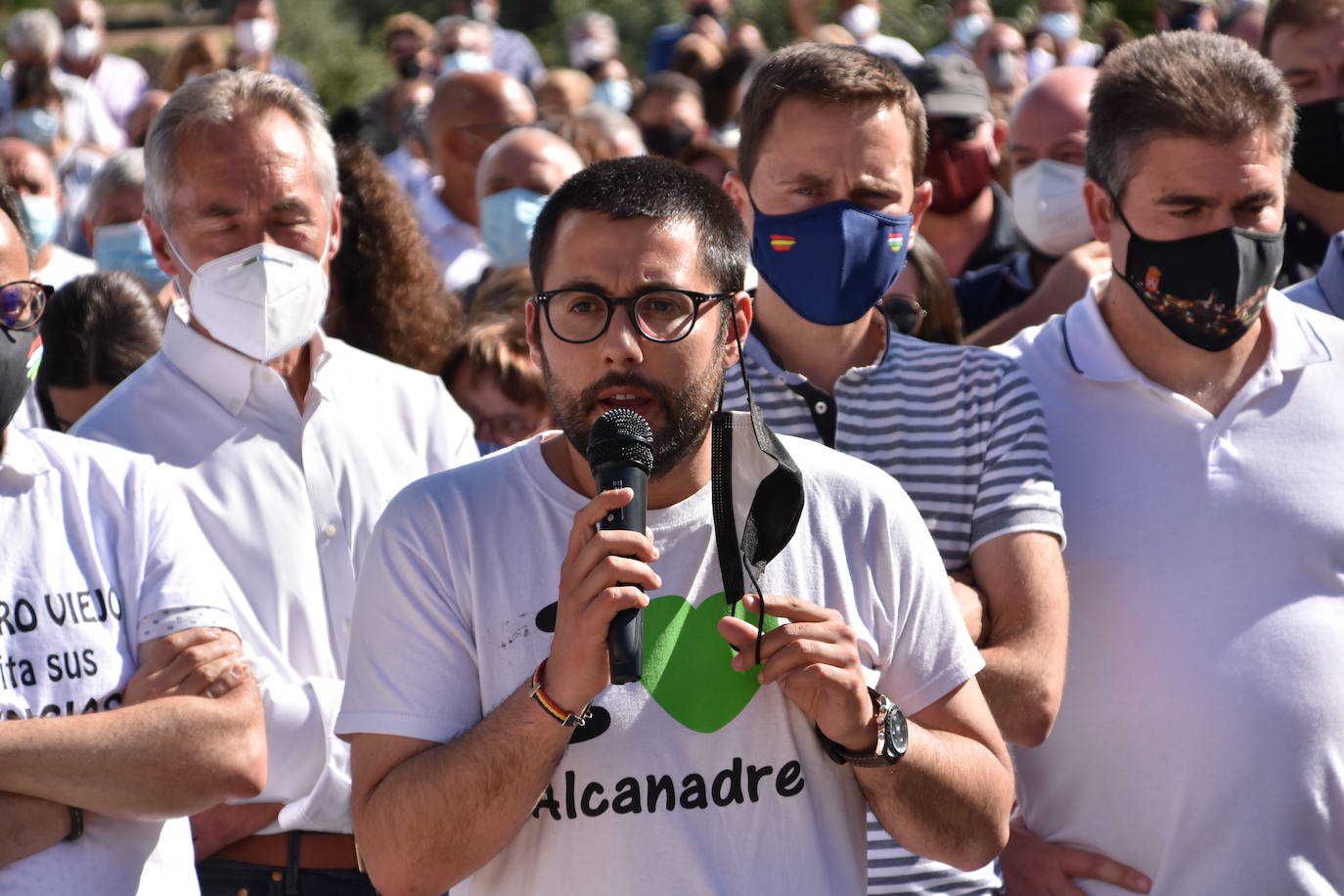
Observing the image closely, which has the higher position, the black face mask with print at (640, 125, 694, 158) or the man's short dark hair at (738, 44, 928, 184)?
the man's short dark hair at (738, 44, 928, 184)

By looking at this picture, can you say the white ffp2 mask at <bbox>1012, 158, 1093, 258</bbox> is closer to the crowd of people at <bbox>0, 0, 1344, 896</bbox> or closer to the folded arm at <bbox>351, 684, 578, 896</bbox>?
the crowd of people at <bbox>0, 0, 1344, 896</bbox>

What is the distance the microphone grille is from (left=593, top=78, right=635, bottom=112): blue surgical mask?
459 inches

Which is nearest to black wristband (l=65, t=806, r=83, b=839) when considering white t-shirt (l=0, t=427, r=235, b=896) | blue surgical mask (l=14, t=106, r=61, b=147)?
white t-shirt (l=0, t=427, r=235, b=896)

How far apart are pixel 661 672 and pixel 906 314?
2484mm

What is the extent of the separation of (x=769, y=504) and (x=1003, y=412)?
1.09 meters

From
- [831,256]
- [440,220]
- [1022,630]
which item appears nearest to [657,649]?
[1022,630]

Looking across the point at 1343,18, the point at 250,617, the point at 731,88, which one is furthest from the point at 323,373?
the point at 731,88

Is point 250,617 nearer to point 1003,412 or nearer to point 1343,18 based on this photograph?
point 1003,412

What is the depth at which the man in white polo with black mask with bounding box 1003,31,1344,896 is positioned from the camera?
11.5ft

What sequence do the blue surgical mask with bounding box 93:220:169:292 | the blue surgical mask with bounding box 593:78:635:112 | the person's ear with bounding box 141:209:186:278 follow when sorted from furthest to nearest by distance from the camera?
the blue surgical mask with bounding box 593:78:635:112 → the blue surgical mask with bounding box 93:220:169:292 → the person's ear with bounding box 141:209:186:278

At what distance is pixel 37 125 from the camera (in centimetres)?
1157

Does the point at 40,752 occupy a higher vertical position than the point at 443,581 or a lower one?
lower

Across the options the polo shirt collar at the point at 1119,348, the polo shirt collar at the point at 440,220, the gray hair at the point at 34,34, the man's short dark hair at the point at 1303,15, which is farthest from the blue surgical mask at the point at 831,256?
the gray hair at the point at 34,34

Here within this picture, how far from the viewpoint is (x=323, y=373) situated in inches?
152
